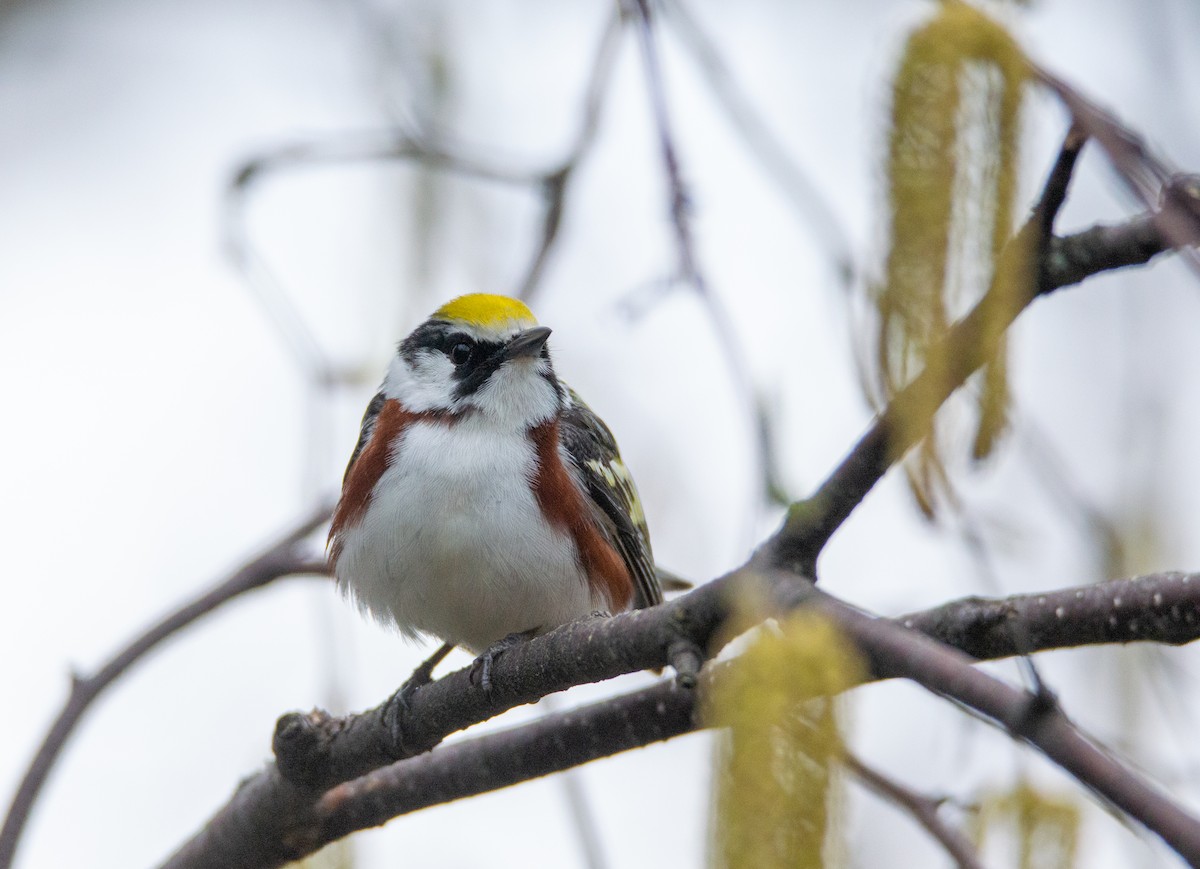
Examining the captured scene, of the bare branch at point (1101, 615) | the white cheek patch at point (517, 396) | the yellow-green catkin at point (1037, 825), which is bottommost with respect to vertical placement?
the yellow-green catkin at point (1037, 825)

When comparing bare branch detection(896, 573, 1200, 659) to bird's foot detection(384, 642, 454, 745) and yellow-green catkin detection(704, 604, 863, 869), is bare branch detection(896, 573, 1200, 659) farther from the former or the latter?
bird's foot detection(384, 642, 454, 745)

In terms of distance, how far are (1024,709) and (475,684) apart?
2034 millimetres

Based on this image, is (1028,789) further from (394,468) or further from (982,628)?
(394,468)

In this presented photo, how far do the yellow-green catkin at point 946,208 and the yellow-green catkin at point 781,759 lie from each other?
14.6 inches

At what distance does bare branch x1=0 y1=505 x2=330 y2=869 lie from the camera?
386cm

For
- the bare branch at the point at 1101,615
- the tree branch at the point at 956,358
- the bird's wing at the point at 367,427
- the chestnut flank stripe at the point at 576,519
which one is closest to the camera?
the tree branch at the point at 956,358

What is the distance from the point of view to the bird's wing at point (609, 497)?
482 centimetres

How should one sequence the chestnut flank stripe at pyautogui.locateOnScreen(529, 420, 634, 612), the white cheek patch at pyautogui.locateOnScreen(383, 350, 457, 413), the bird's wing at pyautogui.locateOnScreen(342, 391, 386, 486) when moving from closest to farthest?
the chestnut flank stripe at pyautogui.locateOnScreen(529, 420, 634, 612) < the white cheek patch at pyautogui.locateOnScreen(383, 350, 457, 413) < the bird's wing at pyautogui.locateOnScreen(342, 391, 386, 486)

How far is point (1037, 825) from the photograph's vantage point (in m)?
2.85

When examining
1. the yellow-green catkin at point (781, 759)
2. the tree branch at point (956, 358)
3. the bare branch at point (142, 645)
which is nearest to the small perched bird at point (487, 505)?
the bare branch at point (142, 645)

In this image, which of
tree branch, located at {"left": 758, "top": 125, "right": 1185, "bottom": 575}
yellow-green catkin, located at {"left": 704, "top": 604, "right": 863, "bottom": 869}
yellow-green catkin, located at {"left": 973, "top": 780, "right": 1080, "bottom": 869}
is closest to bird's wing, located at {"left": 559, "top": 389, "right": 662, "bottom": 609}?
yellow-green catkin, located at {"left": 973, "top": 780, "right": 1080, "bottom": 869}

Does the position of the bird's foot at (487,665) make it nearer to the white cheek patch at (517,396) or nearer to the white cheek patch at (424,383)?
the white cheek patch at (517,396)

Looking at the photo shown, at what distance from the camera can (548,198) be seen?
5.00m

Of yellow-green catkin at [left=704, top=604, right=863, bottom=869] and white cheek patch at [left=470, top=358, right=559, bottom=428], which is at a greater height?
white cheek patch at [left=470, top=358, right=559, bottom=428]
